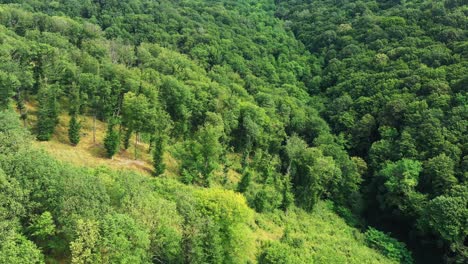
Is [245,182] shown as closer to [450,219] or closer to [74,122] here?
[74,122]

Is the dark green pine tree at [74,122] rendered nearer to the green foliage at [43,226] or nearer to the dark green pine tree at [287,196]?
the green foliage at [43,226]

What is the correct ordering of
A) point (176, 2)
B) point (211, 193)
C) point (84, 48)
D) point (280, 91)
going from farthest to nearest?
point (176, 2), point (280, 91), point (84, 48), point (211, 193)

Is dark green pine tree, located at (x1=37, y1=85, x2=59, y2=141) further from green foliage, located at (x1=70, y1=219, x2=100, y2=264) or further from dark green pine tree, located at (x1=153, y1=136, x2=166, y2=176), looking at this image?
green foliage, located at (x1=70, y1=219, x2=100, y2=264)

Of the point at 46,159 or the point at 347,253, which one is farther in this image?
the point at 347,253

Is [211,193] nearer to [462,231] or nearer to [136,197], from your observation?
[136,197]

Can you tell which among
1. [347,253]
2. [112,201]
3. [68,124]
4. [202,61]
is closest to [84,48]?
[68,124]

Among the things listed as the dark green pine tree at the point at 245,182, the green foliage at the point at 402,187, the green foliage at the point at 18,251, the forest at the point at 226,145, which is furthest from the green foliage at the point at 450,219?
the green foliage at the point at 18,251

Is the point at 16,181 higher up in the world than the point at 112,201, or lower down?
higher up
